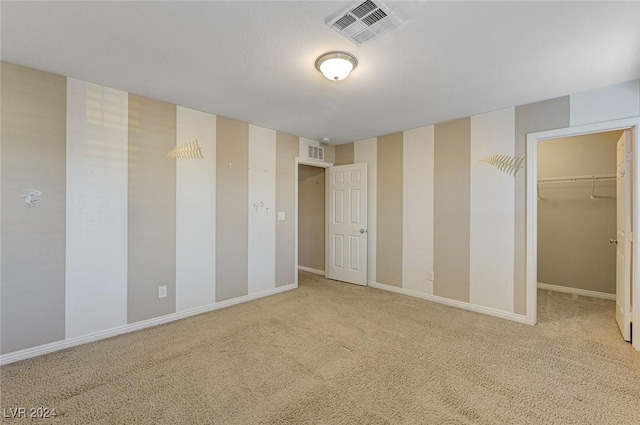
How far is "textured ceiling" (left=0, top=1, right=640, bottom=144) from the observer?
5.66ft

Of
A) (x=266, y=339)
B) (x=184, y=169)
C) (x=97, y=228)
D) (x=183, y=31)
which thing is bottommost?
(x=266, y=339)

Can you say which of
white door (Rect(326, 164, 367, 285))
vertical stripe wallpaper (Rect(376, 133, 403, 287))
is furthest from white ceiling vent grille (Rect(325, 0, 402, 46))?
white door (Rect(326, 164, 367, 285))

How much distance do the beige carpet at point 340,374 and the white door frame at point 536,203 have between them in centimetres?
29

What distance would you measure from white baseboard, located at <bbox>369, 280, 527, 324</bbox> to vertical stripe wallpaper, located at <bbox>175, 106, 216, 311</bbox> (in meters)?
2.59

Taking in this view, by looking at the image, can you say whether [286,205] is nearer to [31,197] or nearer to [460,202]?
[460,202]

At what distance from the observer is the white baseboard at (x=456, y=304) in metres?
3.26

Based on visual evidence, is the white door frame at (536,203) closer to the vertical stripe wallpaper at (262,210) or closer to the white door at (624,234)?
the white door at (624,234)

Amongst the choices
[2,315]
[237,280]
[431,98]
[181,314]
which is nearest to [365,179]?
[431,98]

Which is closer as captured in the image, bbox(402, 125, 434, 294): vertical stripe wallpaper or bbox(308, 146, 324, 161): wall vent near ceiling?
bbox(402, 125, 434, 294): vertical stripe wallpaper

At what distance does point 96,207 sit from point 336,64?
8.58ft

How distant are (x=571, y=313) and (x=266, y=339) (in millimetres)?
3662

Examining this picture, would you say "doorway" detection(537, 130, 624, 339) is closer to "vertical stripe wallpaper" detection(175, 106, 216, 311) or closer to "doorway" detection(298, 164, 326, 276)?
"doorway" detection(298, 164, 326, 276)

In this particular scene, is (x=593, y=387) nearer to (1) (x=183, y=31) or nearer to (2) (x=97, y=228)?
(1) (x=183, y=31)

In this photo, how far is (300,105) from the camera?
324 cm
